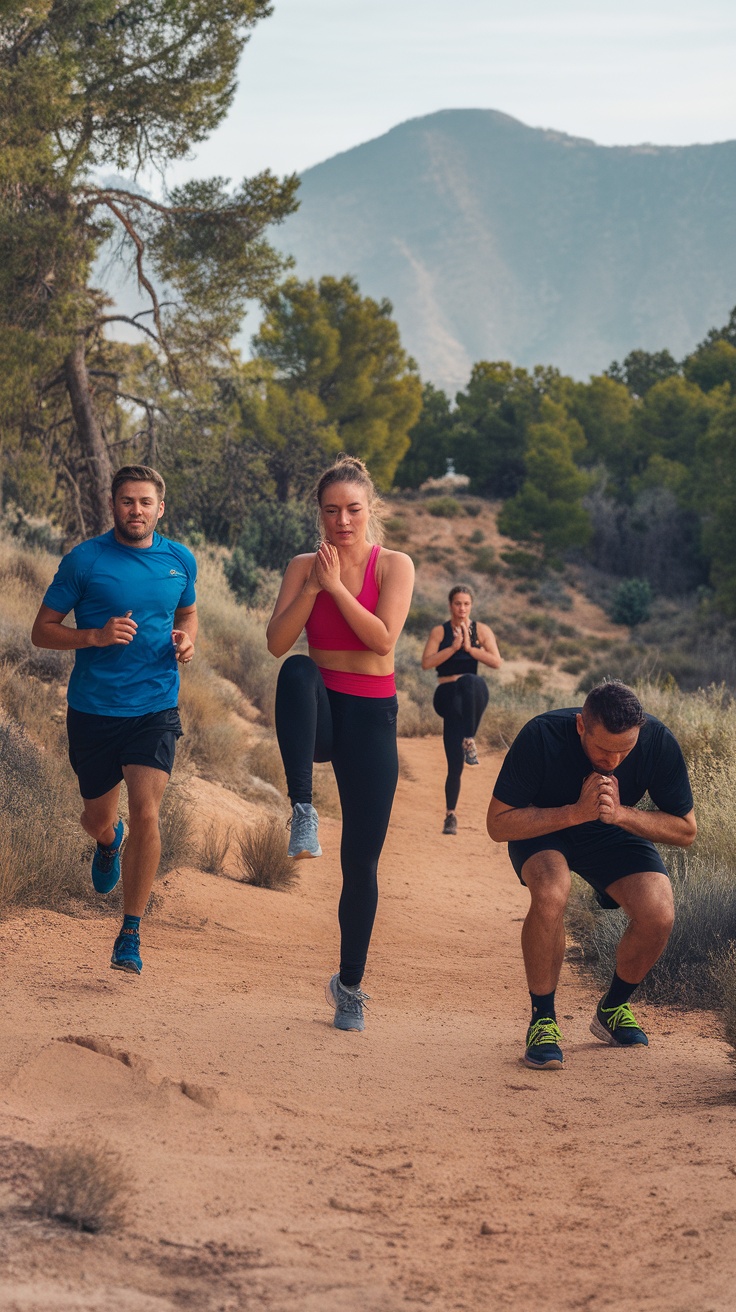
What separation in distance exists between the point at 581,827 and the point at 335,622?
1321 mm

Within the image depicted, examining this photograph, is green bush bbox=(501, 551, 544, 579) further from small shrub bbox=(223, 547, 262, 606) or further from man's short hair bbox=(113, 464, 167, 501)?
man's short hair bbox=(113, 464, 167, 501)

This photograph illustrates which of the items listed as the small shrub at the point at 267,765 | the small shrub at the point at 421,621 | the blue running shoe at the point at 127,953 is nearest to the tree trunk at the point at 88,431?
the small shrub at the point at 267,765

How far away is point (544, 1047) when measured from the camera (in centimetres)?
495

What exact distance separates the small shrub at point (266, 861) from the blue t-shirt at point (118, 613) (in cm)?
318

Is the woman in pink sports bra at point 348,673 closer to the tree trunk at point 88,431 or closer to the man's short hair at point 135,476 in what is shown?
the man's short hair at point 135,476

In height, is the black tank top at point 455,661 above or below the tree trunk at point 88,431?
below

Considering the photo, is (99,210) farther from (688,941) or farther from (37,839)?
(688,941)

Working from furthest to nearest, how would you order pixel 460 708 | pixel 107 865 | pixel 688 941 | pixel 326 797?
1. pixel 326 797
2. pixel 460 708
3. pixel 688 941
4. pixel 107 865

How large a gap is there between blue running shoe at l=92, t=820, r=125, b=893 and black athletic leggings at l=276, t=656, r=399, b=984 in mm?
1497

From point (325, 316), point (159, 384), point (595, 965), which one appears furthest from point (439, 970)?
point (325, 316)

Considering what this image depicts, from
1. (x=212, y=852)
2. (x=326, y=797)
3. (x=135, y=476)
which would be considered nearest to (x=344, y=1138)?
(x=135, y=476)

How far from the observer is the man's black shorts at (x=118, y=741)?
5.33 m

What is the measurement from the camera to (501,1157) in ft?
13.0

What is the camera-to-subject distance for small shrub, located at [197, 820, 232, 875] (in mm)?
8250
